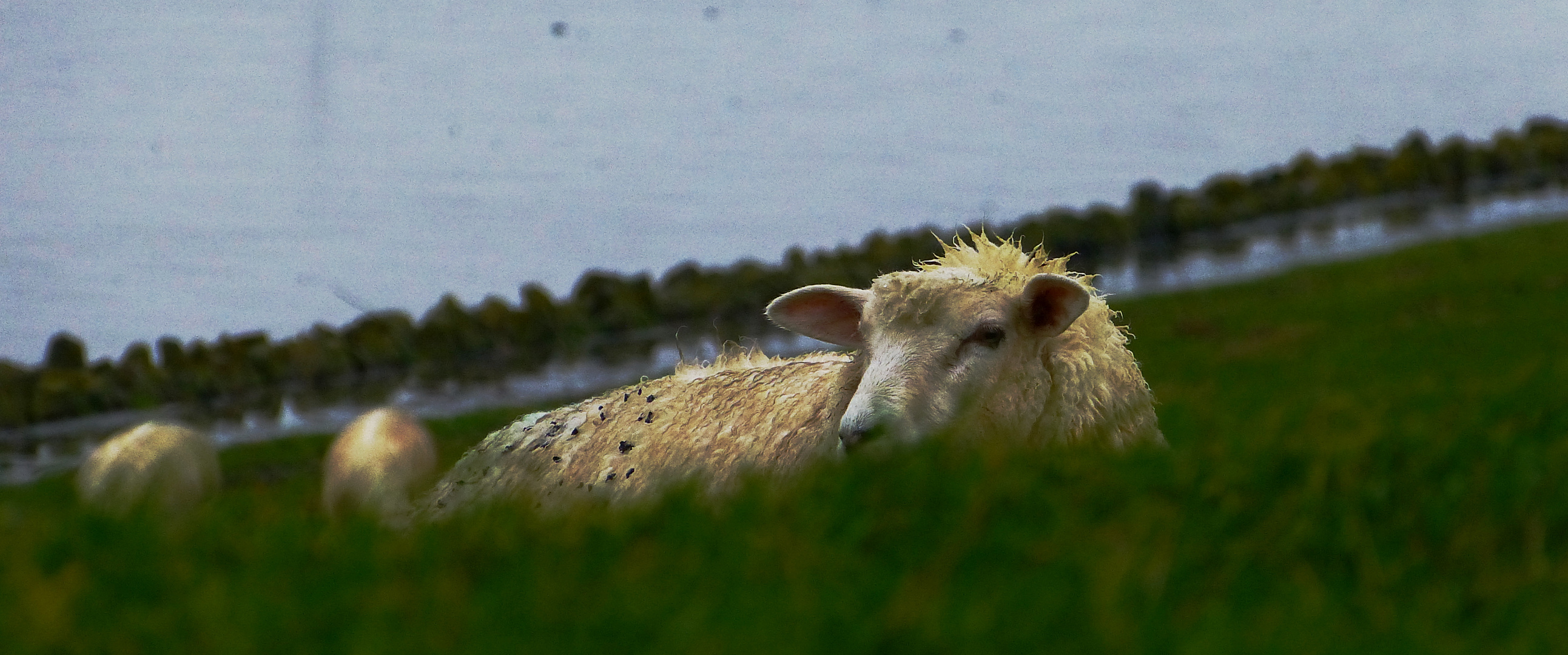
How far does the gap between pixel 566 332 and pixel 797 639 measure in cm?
2084

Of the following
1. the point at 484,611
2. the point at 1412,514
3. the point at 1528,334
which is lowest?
the point at 1528,334

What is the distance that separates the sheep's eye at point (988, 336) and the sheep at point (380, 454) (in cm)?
549

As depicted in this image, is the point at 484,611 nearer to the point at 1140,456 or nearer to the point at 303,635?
the point at 303,635

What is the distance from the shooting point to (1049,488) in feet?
9.90

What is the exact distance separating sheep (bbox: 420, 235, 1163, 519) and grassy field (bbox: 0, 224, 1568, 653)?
1180 mm

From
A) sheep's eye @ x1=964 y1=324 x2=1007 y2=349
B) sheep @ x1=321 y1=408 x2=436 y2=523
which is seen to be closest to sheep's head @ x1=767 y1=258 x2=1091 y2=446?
sheep's eye @ x1=964 y1=324 x2=1007 y2=349

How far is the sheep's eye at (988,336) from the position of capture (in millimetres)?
5043

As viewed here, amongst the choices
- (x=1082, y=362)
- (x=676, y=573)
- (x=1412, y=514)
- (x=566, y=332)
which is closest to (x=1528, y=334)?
(x=566, y=332)

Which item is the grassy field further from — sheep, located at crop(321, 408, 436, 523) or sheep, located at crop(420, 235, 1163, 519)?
sheep, located at crop(321, 408, 436, 523)

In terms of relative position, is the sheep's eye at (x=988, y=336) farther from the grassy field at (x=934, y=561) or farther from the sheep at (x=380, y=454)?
the sheep at (x=380, y=454)

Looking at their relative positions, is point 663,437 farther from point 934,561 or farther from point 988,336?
point 934,561

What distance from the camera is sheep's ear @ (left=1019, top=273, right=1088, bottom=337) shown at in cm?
507

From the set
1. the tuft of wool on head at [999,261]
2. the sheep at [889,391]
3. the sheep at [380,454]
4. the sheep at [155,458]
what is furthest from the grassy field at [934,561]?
the sheep at [380,454]

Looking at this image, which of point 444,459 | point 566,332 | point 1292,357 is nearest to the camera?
point 444,459
